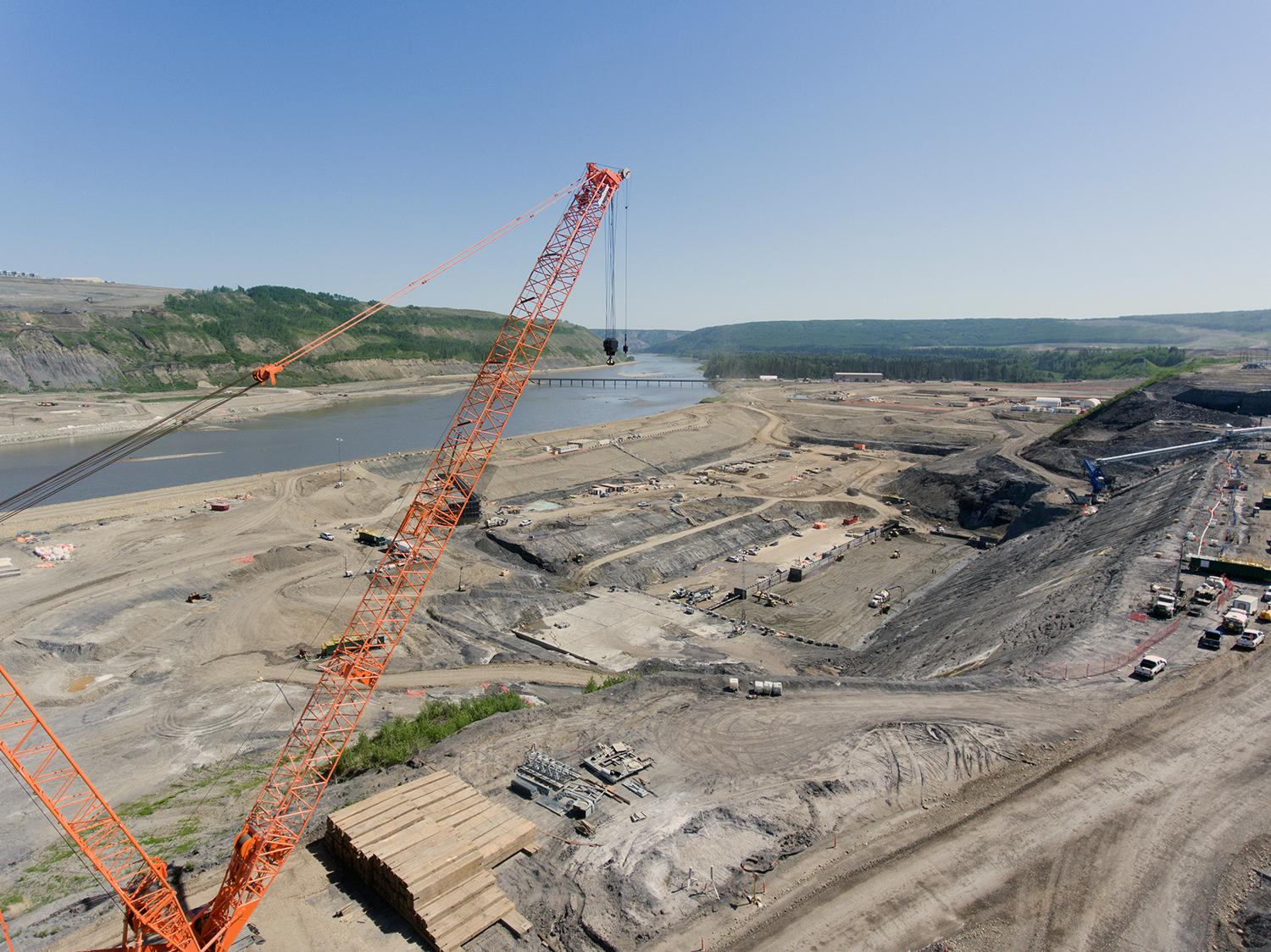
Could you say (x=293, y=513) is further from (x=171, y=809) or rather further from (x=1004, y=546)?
(x=1004, y=546)

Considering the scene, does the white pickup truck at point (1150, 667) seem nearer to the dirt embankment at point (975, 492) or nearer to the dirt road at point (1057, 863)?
the dirt road at point (1057, 863)

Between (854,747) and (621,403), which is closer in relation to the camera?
(854,747)

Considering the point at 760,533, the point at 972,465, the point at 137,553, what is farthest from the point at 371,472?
the point at 972,465

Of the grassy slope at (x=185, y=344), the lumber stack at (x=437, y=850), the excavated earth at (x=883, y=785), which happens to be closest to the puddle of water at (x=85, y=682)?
the excavated earth at (x=883, y=785)

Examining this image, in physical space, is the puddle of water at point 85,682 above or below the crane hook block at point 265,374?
below

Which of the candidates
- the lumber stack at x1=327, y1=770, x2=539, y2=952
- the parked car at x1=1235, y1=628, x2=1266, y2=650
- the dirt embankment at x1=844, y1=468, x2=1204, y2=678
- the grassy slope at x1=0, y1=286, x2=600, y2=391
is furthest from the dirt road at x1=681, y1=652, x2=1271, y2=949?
the grassy slope at x1=0, y1=286, x2=600, y2=391

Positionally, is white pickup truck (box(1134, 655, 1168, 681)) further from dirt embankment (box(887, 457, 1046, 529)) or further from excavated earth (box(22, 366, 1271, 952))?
dirt embankment (box(887, 457, 1046, 529))
